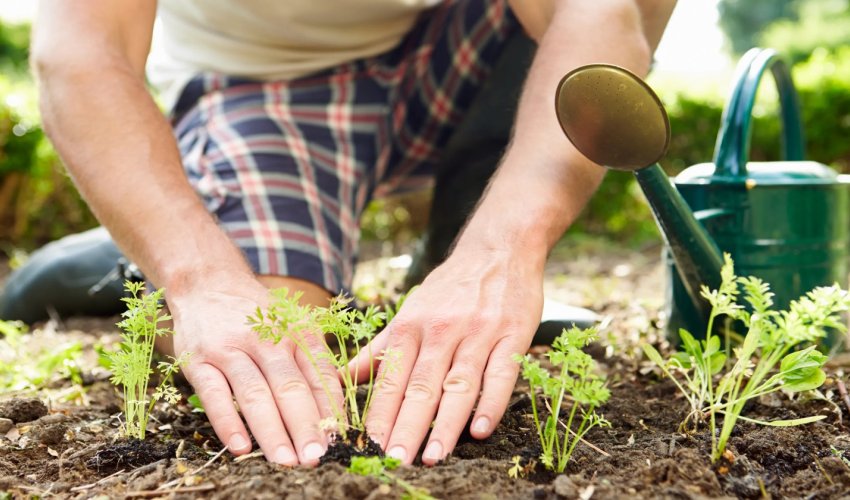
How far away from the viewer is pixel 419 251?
3.27 metres

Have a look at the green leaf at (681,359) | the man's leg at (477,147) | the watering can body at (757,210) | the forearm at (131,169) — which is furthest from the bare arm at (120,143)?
the watering can body at (757,210)

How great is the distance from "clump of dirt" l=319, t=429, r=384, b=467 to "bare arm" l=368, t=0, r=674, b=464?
28 millimetres

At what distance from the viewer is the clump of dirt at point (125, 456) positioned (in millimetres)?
1487

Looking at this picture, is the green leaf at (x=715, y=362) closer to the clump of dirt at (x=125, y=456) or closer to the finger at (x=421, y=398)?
the finger at (x=421, y=398)

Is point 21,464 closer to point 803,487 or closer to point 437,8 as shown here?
point 803,487

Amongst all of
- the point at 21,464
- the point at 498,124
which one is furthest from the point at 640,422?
the point at 498,124

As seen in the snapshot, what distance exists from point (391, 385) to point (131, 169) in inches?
37.6

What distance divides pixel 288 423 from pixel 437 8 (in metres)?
2.09

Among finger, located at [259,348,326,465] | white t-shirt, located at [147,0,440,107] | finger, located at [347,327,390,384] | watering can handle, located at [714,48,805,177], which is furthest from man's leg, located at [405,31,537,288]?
finger, located at [259,348,326,465]

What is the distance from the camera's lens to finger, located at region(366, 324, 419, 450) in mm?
1431

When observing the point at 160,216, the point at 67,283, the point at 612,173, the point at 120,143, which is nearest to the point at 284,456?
the point at 160,216

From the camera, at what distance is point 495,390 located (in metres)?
1.47

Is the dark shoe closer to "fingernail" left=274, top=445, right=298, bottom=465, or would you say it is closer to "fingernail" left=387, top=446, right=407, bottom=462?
"fingernail" left=274, top=445, right=298, bottom=465

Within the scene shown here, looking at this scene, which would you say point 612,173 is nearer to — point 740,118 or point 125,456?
point 740,118
